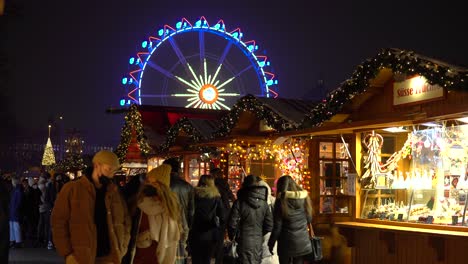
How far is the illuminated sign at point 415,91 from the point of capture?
8867mm

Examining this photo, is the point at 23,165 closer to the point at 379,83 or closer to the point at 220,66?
the point at 220,66

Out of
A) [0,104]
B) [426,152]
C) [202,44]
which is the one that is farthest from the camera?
[0,104]

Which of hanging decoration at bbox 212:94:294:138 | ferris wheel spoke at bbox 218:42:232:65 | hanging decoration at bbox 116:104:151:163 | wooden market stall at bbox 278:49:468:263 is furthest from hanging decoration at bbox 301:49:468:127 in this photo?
ferris wheel spoke at bbox 218:42:232:65

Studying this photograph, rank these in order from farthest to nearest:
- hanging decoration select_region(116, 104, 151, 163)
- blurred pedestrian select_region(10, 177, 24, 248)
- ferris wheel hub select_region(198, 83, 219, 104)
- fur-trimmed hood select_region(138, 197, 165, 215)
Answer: ferris wheel hub select_region(198, 83, 219, 104) < hanging decoration select_region(116, 104, 151, 163) < blurred pedestrian select_region(10, 177, 24, 248) < fur-trimmed hood select_region(138, 197, 165, 215)

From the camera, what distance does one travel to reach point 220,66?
98.0ft

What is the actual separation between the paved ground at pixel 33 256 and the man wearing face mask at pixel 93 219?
282 inches

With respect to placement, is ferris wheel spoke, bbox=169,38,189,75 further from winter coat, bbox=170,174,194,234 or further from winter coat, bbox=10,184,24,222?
winter coat, bbox=170,174,194,234

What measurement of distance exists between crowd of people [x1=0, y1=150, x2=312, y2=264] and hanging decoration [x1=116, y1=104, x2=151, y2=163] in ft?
28.9

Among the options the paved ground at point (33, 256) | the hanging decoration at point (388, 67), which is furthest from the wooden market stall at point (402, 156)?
the paved ground at point (33, 256)

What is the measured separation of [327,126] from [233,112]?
385 cm

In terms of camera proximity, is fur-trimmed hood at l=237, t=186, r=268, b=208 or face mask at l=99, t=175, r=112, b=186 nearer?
face mask at l=99, t=175, r=112, b=186

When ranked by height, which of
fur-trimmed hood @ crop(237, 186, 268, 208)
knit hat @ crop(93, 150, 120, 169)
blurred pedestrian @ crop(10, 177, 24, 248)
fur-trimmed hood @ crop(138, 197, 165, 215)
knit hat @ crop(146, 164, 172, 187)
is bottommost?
blurred pedestrian @ crop(10, 177, 24, 248)

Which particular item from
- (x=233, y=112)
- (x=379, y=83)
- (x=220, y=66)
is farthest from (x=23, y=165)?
(x=379, y=83)

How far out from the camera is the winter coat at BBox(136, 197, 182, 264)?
607 centimetres
